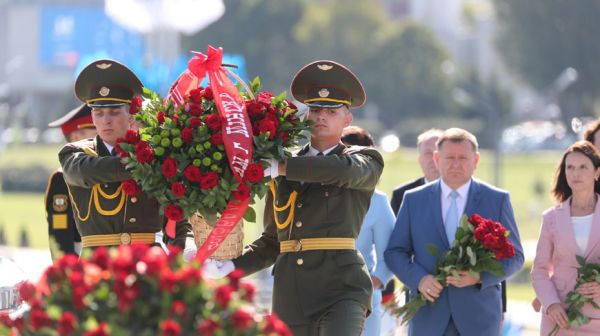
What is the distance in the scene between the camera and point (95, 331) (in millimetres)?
3717

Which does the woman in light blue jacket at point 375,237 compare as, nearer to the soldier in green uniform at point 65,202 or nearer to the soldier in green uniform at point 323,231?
the soldier in green uniform at point 323,231

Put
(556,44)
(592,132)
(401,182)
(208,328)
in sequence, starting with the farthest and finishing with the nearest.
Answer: (556,44) → (401,182) → (592,132) → (208,328)

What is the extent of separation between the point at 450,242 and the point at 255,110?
1.85 m

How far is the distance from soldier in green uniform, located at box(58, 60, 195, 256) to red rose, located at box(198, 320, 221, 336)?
104 inches

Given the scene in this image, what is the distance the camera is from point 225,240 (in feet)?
20.6

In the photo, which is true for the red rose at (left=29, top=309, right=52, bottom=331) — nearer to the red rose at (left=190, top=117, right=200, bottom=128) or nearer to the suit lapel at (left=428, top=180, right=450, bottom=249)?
the red rose at (left=190, top=117, right=200, bottom=128)

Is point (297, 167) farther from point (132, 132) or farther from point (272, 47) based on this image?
point (272, 47)

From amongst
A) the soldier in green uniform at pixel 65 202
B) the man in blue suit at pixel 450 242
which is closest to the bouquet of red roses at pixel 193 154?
the man in blue suit at pixel 450 242

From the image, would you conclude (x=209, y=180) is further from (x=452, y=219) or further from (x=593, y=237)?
(x=593, y=237)

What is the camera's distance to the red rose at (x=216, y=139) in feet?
19.4

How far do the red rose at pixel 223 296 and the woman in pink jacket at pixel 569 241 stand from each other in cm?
407

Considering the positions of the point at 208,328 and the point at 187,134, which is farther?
the point at 187,134

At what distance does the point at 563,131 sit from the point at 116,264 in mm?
80103

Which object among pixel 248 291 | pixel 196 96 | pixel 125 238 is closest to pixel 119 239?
pixel 125 238
